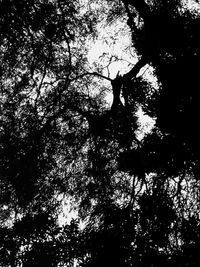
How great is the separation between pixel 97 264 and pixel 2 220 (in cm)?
532

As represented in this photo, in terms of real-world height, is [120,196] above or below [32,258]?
above

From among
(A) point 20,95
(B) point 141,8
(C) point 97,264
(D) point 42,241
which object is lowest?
(C) point 97,264

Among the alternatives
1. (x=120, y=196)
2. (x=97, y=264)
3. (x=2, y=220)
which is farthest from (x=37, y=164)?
(x=97, y=264)

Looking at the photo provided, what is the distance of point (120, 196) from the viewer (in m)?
9.09

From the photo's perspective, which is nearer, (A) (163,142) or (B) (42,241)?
(B) (42,241)

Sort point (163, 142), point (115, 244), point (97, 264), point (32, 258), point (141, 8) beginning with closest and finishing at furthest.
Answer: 1. point (97, 264)
2. point (115, 244)
3. point (32, 258)
4. point (163, 142)
5. point (141, 8)

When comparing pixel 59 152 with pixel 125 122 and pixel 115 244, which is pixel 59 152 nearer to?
pixel 125 122

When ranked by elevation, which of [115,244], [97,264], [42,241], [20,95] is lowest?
[97,264]

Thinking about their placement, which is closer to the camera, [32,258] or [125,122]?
[32,258]

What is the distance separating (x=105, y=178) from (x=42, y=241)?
3.97 m

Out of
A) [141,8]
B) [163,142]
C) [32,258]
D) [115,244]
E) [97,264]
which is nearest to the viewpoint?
[97,264]

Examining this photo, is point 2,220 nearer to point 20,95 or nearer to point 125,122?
point 20,95

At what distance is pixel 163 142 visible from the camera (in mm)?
6648

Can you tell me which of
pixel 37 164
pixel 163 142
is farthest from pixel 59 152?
pixel 163 142
